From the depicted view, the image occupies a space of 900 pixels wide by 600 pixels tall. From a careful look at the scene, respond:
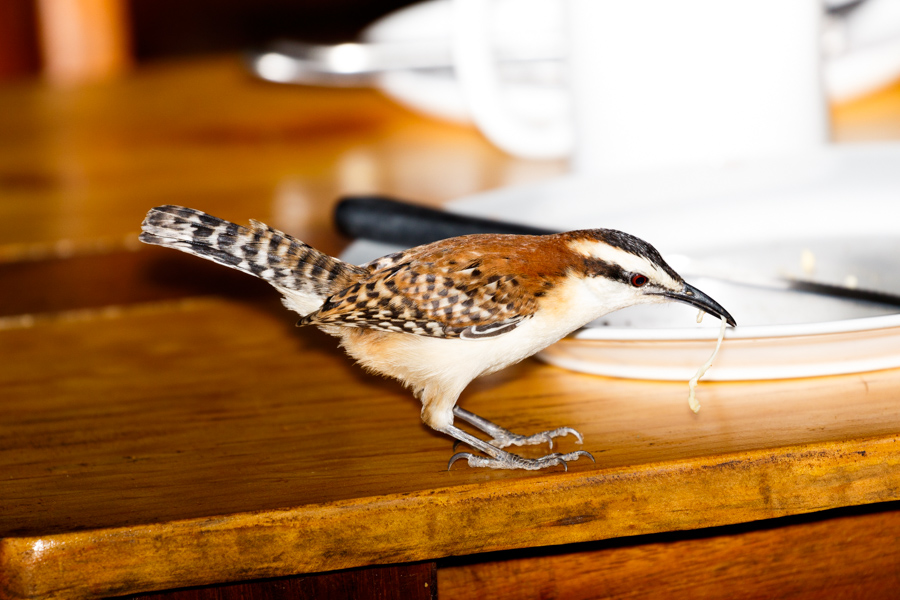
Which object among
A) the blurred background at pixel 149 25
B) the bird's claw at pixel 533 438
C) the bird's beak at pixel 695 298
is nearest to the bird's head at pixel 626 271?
the bird's beak at pixel 695 298

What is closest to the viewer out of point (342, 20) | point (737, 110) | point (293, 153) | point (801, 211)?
point (801, 211)

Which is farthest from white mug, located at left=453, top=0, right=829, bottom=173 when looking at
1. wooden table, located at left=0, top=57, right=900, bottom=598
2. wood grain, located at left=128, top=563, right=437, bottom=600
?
wood grain, located at left=128, top=563, right=437, bottom=600

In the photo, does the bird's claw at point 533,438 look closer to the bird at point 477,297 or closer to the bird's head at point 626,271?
the bird at point 477,297

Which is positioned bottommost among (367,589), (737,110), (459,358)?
(367,589)

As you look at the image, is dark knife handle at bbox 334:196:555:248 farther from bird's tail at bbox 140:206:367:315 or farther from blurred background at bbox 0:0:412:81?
blurred background at bbox 0:0:412:81

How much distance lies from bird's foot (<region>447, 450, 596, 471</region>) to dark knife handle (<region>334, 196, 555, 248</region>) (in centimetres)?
25

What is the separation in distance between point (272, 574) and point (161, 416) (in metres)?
0.26

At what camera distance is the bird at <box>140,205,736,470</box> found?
693 millimetres

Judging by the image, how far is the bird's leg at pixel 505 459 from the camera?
650mm

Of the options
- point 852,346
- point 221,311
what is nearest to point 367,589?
point 852,346

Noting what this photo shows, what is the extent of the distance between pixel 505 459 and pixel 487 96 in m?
0.87

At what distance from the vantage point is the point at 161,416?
2.68 feet

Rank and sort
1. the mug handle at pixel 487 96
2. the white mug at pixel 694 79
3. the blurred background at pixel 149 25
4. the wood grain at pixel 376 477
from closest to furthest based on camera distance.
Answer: the wood grain at pixel 376 477 → the white mug at pixel 694 79 → the mug handle at pixel 487 96 → the blurred background at pixel 149 25

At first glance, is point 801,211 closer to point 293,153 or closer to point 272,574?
point 272,574
